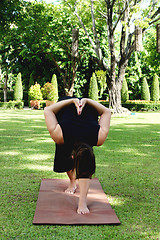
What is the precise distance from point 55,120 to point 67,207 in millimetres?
984

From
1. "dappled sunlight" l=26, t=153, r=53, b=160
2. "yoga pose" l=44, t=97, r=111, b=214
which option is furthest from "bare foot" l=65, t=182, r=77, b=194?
"dappled sunlight" l=26, t=153, r=53, b=160

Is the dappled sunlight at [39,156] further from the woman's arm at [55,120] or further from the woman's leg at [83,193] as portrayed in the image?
the woman's leg at [83,193]

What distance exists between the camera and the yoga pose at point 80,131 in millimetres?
2965

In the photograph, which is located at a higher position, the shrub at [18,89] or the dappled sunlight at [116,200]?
the shrub at [18,89]

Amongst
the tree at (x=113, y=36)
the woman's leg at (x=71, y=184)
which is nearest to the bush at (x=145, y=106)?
the tree at (x=113, y=36)

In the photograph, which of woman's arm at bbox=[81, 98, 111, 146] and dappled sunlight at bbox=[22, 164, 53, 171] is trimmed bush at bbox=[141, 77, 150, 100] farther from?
woman's arm at bbox=[81, 98, 111, 146]

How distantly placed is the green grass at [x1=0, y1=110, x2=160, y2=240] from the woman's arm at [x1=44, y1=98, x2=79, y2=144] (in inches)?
33.2

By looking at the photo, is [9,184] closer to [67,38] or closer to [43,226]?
[43,226]

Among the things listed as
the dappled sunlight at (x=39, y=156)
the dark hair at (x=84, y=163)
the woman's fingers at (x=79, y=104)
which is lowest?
the dappled sunlight at (x=39, y=156)

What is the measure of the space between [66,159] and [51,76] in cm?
2786

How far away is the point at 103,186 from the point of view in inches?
155

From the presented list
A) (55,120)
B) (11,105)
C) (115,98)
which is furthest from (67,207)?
(11,105)

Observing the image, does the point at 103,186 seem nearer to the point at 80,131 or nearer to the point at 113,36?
the point at 80,131

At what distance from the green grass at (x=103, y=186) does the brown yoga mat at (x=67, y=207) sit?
0.27 ft
